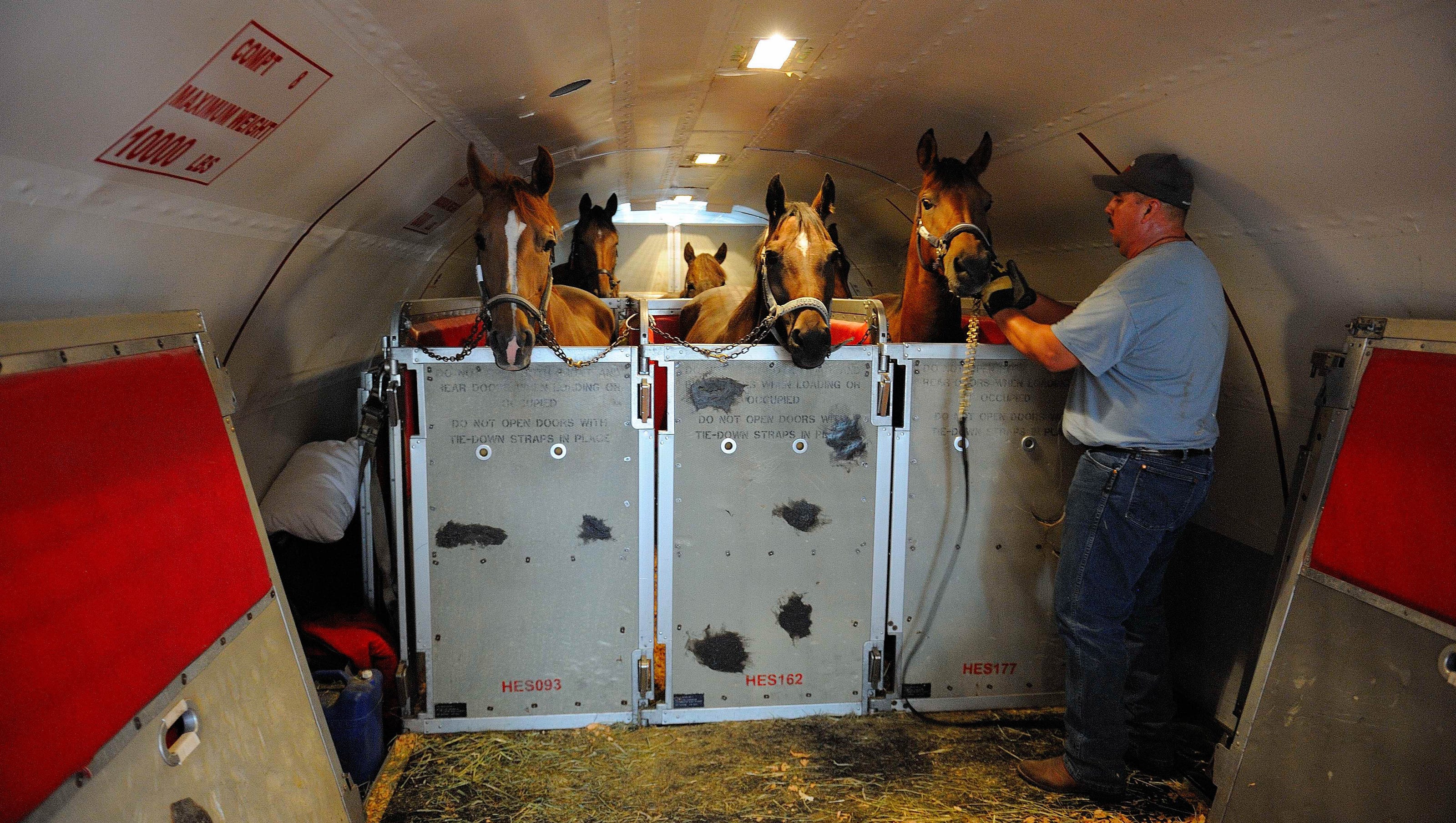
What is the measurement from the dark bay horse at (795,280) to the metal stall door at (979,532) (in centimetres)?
48

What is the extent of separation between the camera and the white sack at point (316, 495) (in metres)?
3.72

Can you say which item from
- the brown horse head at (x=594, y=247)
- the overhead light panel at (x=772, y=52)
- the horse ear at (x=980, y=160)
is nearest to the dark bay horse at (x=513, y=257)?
the overhead light panel at (x=772, y=52)

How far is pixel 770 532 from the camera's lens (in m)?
3.47

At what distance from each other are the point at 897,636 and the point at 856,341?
147cm

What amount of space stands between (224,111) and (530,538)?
192 centimetres

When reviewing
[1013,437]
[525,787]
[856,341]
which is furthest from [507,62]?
[525,787]

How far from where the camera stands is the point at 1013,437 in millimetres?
3541

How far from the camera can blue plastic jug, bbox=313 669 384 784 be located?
297 centimetres

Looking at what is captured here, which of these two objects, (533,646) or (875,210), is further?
(875,210)

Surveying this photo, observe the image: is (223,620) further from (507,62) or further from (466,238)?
(466,238)

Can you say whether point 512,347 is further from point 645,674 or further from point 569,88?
point 569,88

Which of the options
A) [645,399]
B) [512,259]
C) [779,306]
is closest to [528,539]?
[645,399]

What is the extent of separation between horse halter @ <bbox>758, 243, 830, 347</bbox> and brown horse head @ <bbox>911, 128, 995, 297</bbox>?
2.20 ft

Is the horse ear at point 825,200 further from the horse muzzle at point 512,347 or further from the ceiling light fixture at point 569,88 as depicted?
the horse muzzle at point 512,347
